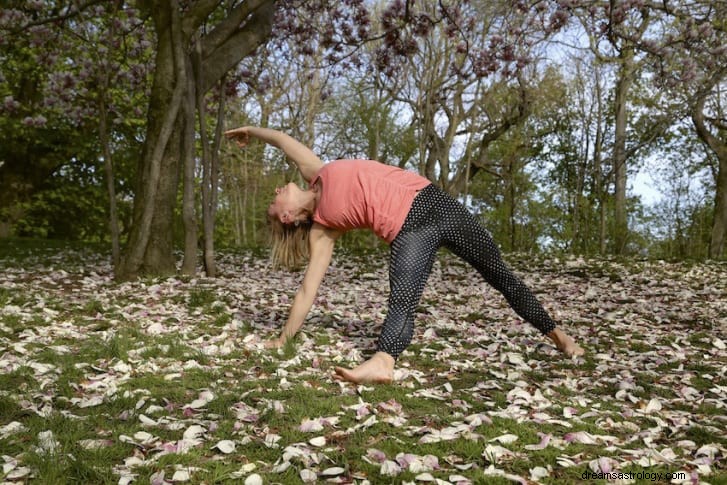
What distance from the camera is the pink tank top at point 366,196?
4441 millimetres

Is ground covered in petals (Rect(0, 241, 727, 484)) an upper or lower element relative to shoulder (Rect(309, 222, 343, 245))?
lower

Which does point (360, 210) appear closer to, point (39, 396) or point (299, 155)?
point (299, 155)

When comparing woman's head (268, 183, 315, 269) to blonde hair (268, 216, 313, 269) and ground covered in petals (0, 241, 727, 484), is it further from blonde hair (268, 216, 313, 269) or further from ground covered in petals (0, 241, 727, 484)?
ground covered in petals (0, 241, 727, 484)

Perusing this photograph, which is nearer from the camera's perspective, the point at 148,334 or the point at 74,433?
the point at 74,433

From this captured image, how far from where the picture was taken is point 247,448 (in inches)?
121

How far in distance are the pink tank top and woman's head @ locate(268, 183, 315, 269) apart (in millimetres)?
295

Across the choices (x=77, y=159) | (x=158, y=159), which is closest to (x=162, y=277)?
(x=158, y=159)

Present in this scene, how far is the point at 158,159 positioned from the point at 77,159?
13.3 m

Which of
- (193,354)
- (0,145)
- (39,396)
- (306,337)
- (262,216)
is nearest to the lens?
(39,396)

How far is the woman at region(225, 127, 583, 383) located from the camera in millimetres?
4383

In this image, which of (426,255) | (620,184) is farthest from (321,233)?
(620,184)

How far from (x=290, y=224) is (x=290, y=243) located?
166 mm

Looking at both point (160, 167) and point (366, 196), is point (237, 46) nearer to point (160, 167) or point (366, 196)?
point (160, 167)

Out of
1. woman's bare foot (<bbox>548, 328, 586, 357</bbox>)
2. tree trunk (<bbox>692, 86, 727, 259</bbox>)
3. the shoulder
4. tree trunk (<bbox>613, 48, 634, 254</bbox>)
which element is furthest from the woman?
tree trunk (<bbox>613, 48, 634, 254</bbox>)
